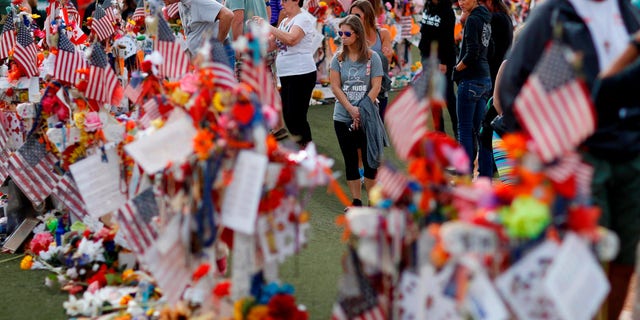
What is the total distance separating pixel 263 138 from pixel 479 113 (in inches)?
157

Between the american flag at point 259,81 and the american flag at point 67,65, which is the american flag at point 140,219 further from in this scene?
the american flag at point 67,65

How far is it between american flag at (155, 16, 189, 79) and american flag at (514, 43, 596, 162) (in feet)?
7.85

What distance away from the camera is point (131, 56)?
8523mm

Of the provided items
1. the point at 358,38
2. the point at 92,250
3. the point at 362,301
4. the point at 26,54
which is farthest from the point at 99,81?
the point at 362,301

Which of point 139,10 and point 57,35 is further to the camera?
point 139,10

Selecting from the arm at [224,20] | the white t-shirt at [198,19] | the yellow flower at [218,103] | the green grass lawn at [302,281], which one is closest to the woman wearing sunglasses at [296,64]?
the arm at [224,20]

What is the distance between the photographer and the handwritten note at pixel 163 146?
382 cm

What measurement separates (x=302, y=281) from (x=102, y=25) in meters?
4.20

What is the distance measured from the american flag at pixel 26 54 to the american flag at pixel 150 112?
213cm

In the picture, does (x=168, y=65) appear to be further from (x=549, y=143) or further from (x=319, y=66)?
(x=319, y=66)

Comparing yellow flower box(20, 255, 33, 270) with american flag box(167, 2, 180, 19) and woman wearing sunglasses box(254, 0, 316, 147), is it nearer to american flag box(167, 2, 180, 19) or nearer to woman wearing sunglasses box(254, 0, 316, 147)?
woman wearing sunglasses box(254, 0, 316, 147)

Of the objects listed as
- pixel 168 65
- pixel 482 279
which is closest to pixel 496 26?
pixel 168 65

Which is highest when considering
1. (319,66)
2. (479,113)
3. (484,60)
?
(484,60)

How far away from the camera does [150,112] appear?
4582 mm
